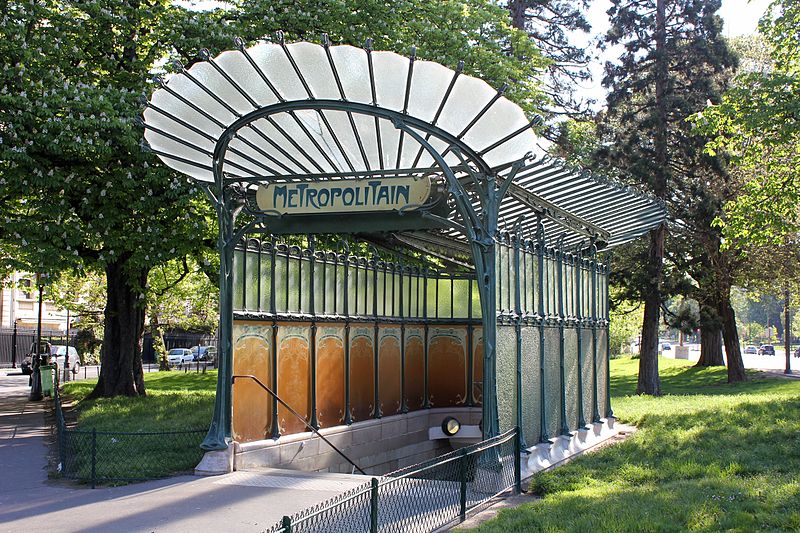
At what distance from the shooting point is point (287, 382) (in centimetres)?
1308

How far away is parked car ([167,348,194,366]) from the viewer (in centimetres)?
5461

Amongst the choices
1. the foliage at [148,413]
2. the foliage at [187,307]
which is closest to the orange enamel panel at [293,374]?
the foliage at [148,413]

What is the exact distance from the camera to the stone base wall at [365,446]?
40.8 ft

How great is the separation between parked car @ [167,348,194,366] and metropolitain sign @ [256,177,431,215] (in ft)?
137

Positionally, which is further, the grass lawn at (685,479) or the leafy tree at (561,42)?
the leafy tree at (561,42)

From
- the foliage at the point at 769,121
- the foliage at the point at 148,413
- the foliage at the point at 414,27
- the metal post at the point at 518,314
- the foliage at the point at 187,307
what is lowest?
the foliage at the point at 148,413

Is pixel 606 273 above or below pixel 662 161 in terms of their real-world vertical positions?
below

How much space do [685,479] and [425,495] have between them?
13.1 feet

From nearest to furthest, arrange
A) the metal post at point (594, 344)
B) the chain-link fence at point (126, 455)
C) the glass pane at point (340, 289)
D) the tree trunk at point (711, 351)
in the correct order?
the chain-link fence at point (126, 455), the glass pane at point (340, 289), the metal post at point (594, 344), the tree trunk at point (711, 351)

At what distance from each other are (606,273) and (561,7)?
885 inches

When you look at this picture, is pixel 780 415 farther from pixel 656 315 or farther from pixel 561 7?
pixel 561 7

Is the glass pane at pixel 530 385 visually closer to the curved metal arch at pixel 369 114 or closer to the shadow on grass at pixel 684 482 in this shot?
the shadow on grass at pixel 684 482

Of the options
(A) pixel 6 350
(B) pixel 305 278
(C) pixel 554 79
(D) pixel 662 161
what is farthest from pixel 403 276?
(A) pixel 6 350

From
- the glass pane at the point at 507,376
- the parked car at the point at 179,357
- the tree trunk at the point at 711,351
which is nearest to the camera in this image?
the glass pane at the point at 507,376
